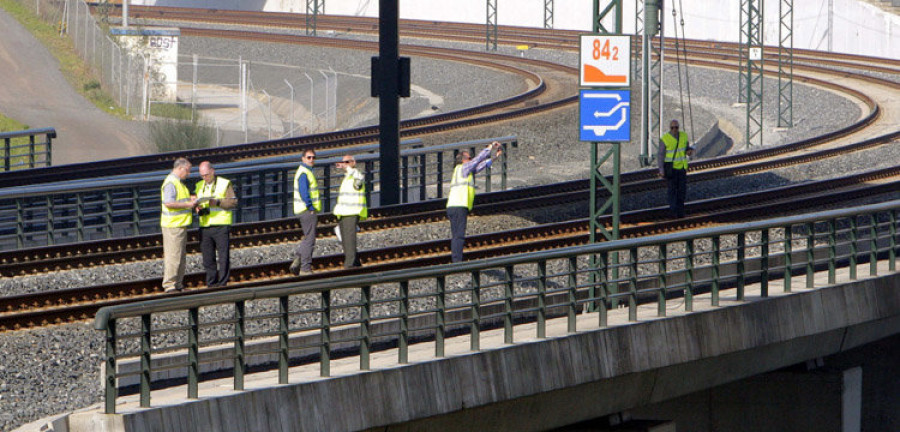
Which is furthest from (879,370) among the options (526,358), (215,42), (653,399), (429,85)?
(215,42)

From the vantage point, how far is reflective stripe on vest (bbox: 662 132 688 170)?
70.7ft

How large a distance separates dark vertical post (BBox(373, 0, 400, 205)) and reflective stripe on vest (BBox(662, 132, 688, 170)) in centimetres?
476

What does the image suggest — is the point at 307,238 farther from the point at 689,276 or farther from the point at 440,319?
the point at 440,319

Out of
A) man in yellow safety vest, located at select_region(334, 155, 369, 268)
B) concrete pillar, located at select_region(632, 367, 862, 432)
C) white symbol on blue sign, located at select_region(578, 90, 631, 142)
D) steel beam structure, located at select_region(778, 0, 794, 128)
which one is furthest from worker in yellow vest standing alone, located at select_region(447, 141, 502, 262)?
steel beam structure, located at select_region(778, 0, 794, 128)

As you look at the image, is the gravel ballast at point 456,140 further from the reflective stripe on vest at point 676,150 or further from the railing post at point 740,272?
the railing post at point 740,272

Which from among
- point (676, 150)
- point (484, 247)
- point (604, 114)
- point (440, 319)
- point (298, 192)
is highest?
point (604, 114)

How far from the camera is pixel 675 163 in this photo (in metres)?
21.7

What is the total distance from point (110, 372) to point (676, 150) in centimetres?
1409

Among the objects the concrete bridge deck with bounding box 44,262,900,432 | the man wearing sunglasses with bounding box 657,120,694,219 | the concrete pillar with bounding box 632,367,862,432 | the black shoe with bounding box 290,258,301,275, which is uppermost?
the man wearing sunglasses with bounding box 657,120,694,219

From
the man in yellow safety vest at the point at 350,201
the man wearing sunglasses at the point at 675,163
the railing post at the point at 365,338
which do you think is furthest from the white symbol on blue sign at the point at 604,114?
the man wearing sunglasses at the point at 675,163

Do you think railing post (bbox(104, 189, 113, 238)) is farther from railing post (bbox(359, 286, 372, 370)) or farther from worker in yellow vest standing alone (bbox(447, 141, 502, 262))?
railing post (bbox(359, 286, 372, 370))

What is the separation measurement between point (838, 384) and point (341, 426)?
7.57 m

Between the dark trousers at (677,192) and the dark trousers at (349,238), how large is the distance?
6680 millimetres

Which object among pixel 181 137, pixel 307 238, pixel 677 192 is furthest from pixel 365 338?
pixel 181 137
